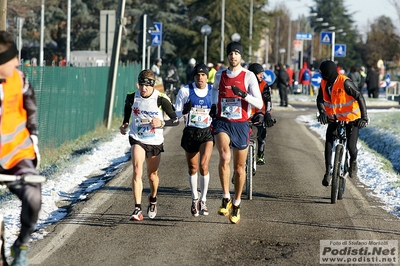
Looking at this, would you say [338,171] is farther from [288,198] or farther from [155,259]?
[155,259]

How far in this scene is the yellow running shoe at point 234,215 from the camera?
1026cm

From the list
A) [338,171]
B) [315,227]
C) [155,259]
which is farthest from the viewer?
[338,171]

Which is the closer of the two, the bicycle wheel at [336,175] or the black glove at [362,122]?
the bicycle wheel at [336,175]

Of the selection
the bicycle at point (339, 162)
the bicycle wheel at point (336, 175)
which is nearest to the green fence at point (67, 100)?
the bicycle at point (339, 162)

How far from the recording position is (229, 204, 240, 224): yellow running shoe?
10257 mm

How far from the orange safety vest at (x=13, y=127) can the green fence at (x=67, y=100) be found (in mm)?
8657

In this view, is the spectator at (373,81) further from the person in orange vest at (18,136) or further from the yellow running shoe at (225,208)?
the person in orange vest at (18,136)

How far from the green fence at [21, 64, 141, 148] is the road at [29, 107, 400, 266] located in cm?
317

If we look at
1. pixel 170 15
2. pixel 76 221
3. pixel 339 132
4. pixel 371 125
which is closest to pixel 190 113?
pixel 76 221

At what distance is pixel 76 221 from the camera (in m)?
10.2

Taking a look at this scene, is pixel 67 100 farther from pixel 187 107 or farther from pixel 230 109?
pixel 230 109

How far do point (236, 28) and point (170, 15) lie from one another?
5.49 m

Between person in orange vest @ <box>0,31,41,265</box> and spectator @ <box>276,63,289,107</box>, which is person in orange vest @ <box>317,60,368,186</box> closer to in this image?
person in orange vest @ <box>0,31,41,265</box>

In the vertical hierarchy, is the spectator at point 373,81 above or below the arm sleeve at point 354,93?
below
